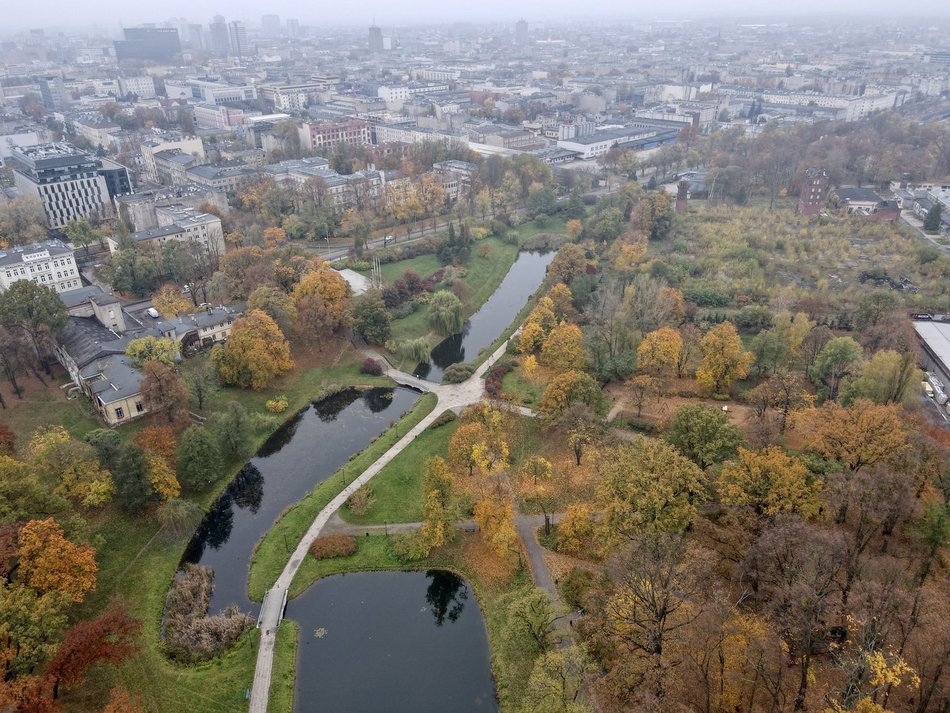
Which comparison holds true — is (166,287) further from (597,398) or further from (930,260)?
(930,260)

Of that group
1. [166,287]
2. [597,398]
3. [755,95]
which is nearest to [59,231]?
[166,287]

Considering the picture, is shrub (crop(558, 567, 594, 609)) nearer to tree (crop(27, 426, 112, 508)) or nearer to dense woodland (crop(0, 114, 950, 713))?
Answer: dense woodland (crop(0, 114, 950, 713))

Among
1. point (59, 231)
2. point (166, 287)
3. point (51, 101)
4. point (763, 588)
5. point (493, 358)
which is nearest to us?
point (763, 588)

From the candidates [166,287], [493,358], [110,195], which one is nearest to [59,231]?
[110,195]

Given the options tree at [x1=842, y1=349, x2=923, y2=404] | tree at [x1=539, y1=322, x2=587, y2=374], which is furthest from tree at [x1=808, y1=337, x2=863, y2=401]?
tree at [x1=539, y1=322, x2=587, y2=374]

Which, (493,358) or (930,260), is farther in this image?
(930,260)

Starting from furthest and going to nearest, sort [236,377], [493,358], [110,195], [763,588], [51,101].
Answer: [51,101] → [110,195] → [493,358] → [236,377] → [763,588]

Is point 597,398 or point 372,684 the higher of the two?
point 597,398
